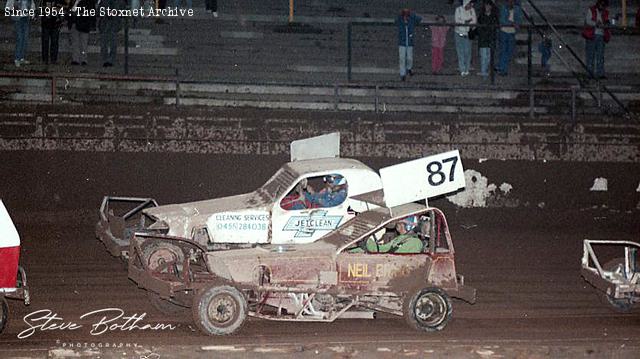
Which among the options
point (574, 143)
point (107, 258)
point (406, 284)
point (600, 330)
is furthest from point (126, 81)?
point (600, 330)

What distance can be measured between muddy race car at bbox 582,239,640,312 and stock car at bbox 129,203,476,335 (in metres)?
1.88

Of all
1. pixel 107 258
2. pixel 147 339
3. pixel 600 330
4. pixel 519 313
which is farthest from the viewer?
Result: pixel 107 258

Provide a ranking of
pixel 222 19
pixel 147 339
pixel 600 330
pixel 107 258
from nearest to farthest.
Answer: pixel 147 339 < pixel 600 330 < pixel 107 258 < pixel 222 19

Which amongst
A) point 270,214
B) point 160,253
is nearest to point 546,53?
point 270,214

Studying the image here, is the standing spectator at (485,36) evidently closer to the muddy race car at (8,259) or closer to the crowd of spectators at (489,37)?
the crowd of spectators at (489,37)

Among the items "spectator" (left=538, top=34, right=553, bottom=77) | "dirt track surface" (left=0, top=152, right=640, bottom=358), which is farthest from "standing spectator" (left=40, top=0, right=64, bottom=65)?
"spectator" (left=538, top=34, right=553, bottom=77)

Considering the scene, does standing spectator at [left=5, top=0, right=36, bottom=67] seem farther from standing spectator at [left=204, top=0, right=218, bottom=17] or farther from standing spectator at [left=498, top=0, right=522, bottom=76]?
standing spectator at [left=498, top=0, right=522, bottom=76]

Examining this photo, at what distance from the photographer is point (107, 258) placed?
50.2ft

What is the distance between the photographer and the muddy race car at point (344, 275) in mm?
11148

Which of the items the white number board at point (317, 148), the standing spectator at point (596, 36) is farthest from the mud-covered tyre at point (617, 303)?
the standing spectator at point (596, 36)

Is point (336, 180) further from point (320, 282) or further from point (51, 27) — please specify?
point (51, 27)

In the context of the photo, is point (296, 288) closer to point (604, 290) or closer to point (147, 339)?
point (147, 339)

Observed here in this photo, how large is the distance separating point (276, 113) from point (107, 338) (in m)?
8.50

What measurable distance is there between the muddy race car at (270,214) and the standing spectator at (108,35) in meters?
7.00
